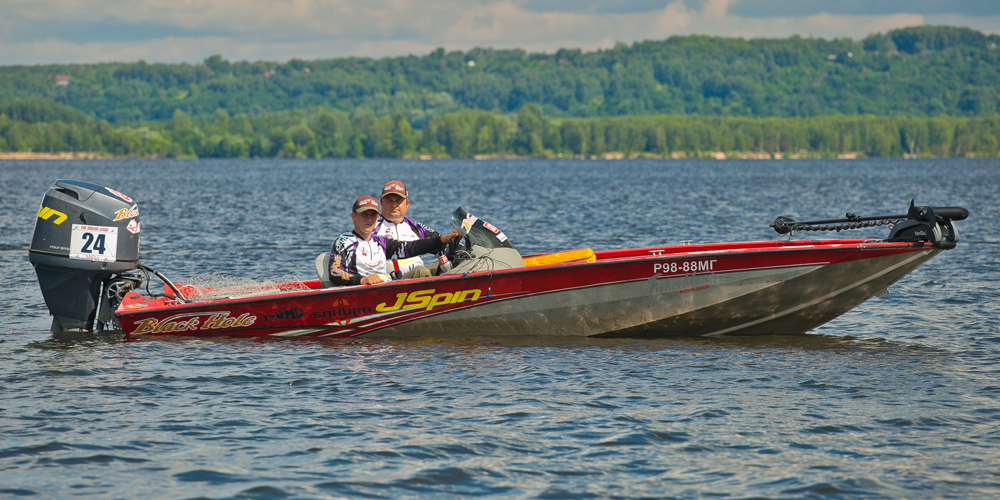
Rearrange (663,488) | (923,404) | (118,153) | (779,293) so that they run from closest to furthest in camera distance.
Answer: (663,488) → (923,404) → (779,293) → (118,153)

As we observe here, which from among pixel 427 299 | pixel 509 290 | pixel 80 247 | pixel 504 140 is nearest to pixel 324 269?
pixel 427 299

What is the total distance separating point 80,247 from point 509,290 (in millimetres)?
4796

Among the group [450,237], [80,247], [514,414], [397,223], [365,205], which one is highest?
[365,205]

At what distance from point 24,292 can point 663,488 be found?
12.4 metres

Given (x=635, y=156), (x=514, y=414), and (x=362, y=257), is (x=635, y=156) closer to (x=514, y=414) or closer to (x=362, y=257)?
(x=362, y=257)

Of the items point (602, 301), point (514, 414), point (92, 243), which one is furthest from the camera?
point (602, 301)

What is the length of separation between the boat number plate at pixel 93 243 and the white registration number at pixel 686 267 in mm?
6081

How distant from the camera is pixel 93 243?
11.0 metres

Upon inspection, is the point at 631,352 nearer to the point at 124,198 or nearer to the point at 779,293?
the point at 779,293

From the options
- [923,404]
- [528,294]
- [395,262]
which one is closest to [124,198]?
[395,262]

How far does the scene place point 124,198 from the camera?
11.3 m

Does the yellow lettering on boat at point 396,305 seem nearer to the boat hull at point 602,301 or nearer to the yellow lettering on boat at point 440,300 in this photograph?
the boat hull at point 602,301

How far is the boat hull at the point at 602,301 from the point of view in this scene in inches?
427

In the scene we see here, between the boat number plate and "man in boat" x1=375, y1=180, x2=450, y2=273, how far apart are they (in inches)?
117
